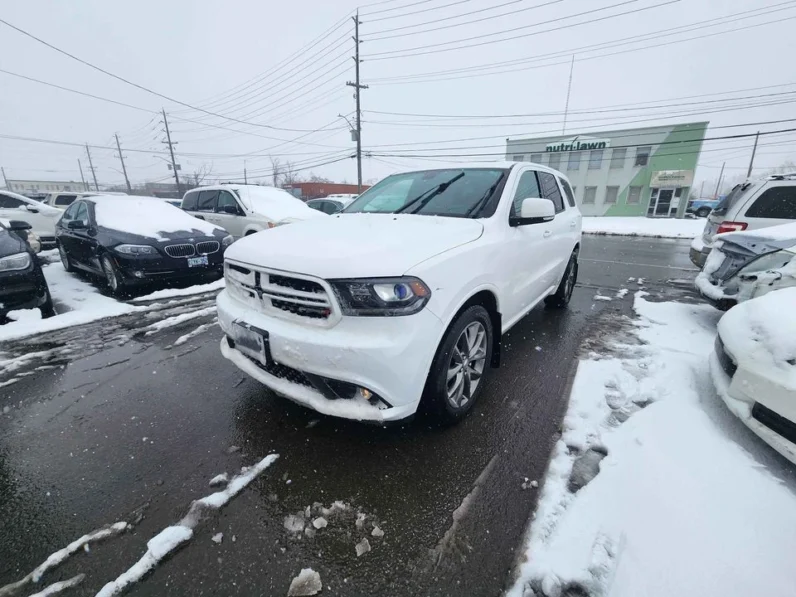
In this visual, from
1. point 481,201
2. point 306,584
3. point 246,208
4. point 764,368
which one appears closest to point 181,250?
point 246,208

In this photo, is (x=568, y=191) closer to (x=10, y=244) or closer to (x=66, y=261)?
(x=10, y=244)

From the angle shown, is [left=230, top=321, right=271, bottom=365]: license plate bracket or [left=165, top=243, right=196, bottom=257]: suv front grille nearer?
[left=230, top=321, right=271, bottom=365]: license plate bracket

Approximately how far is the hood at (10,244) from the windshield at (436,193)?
382cm

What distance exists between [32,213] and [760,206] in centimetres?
1631

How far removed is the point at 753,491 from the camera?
1.86m

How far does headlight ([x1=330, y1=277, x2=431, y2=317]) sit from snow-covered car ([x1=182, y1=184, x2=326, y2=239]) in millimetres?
6131

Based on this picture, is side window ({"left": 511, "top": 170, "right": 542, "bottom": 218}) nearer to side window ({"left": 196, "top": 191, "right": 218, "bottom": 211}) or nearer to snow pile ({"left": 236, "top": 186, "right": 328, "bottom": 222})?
snow pile ({"left": 236, "top": 186, "right": 328, "bottom": 222})

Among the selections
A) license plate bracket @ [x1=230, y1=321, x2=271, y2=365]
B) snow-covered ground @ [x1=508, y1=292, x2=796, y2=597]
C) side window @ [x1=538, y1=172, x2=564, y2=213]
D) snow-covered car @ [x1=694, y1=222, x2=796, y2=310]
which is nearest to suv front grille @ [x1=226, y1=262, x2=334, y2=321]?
license plate bracket @ [x1=230, y1=321, x2=271, y2=365]

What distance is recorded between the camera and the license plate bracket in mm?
2102

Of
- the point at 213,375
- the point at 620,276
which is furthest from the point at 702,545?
the point at 620,276

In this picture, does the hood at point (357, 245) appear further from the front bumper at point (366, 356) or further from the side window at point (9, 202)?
the side window at point (9, 202)

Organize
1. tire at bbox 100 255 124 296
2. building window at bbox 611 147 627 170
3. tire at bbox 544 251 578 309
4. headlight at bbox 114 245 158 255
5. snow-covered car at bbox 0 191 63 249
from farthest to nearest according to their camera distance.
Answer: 1. building window at bbox 611 147 627 170
2. snow-covered car at bbox 0 191 63 249
3. tire at bbox 100 255 124 296
4. headlight at bbox 114 245 158 255
5. tire at bbox 544 251 578 309

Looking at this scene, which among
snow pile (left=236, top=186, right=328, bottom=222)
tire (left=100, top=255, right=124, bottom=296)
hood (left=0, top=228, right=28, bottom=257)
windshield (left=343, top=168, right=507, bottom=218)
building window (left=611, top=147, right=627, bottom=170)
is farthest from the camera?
building window (left=611, top=147, right=627, bottom=170)

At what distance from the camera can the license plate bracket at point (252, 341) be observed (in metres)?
2.10
